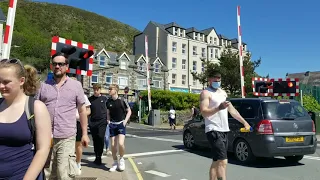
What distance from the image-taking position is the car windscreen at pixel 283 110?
27.1 feet

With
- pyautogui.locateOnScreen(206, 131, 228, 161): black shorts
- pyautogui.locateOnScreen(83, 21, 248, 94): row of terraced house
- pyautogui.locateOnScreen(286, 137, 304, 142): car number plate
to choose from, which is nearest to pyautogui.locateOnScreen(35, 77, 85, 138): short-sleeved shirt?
pyautogui.locateOnScreen(206, 131, 228, 161): black shorts

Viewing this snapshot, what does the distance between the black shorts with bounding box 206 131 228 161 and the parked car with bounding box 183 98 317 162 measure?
3038mm

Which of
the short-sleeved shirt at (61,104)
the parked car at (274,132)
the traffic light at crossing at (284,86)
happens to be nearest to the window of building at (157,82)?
the traffic light at crossing at (284,86)

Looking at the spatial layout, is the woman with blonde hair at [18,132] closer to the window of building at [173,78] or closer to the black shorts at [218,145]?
the black shorts at [218,145]

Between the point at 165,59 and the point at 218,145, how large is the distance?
5118cm

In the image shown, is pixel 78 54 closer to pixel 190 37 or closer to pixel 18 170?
pixel 18 170

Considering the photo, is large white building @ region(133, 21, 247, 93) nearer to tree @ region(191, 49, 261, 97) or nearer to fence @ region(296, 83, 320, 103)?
tree @ region(191, 49, 261, 97)

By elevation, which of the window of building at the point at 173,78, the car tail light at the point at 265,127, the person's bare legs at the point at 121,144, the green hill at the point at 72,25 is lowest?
the person's bare legs at the point at 121,144

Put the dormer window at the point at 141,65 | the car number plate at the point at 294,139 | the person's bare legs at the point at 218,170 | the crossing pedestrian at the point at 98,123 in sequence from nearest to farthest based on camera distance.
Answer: the person's bare legs at the point at 218,170 → the crossing pedestrian at the point at 98,123 → the car number plate at the point at 294,139 → the dormer window at the point at 141,65

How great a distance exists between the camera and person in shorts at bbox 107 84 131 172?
7219 millimetres

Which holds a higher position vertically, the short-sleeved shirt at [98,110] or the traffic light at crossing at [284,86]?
the traffic light at crossing at [284,86]

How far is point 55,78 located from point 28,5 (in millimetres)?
132535

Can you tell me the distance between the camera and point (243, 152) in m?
8.66

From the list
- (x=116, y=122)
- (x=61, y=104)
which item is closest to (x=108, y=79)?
(x=116, y=122)
